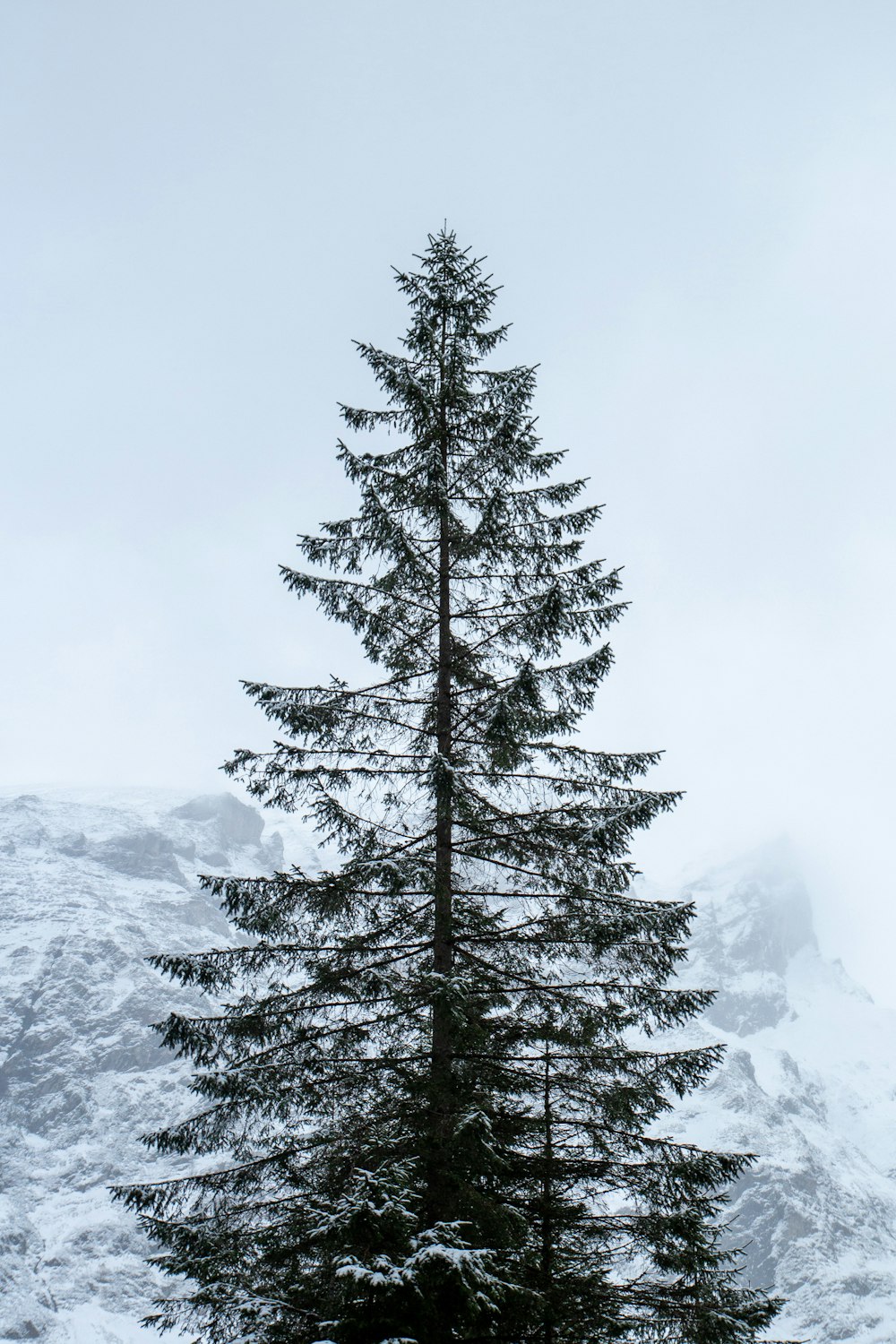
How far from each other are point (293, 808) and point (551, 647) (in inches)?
132

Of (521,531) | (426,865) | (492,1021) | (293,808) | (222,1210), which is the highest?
(521,531)

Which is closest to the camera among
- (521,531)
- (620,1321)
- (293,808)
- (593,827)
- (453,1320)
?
(453,1320)

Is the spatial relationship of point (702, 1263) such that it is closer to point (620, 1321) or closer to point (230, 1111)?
point (620, 1321)

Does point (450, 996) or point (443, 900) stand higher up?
point (443, 900)

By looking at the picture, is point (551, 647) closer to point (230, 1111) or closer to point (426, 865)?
point (426, 865)

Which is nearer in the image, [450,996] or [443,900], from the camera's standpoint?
[450,996]

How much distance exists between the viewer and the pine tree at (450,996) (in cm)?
751

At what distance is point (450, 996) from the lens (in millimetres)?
7770

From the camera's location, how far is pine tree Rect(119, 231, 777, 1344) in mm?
7512

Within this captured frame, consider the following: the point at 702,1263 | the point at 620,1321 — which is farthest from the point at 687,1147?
the point at 620,1321

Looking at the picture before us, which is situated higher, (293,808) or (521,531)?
(521,531)

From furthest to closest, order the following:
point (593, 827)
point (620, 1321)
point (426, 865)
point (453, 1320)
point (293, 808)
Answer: point (293, 808) < point (426, 865) < point (593, 827) < point (620, 1321) < point (453, 1320)

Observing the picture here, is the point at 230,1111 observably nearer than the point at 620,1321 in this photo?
No

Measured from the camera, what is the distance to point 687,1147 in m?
8.60
